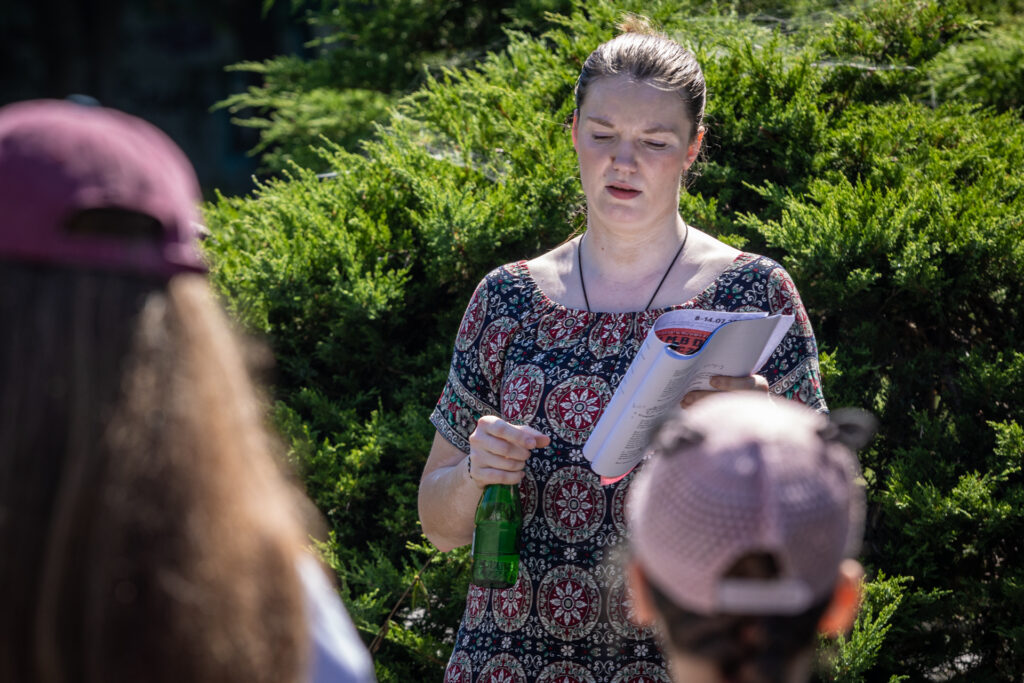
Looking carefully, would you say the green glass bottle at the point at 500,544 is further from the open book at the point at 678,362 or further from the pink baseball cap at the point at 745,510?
the pink baseball cap at the point at 745,510

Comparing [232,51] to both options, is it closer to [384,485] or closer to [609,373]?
[384,485]

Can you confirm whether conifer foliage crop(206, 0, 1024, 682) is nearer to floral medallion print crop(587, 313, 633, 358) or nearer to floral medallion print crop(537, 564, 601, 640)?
floral medallion print crop(537, 564, 601, 640)

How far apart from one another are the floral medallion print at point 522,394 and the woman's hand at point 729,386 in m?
0.41

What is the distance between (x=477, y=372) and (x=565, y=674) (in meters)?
0.75

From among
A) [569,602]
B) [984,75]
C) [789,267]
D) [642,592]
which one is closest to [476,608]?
[569,602]

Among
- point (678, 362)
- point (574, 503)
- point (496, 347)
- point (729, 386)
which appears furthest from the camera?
point (496, 347)

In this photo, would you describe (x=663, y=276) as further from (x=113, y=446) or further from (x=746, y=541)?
(x=113, y=446)

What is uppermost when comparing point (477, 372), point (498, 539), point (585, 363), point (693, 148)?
point (693, 148)

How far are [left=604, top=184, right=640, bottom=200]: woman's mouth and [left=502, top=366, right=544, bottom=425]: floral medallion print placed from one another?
46 centimetres

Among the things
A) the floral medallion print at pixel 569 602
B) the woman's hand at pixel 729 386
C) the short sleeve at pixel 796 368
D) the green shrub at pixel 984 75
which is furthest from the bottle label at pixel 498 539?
the green shrub at pixel 984 75

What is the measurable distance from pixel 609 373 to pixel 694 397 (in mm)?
312

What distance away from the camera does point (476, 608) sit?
91.7 inches

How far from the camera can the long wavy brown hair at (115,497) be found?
968mm

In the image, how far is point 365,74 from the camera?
6.48m
